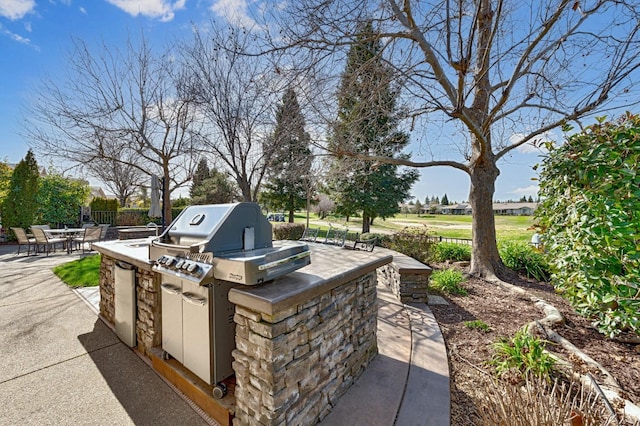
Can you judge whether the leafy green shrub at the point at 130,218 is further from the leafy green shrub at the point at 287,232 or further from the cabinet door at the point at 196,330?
the cabinet door at the point at 196,330

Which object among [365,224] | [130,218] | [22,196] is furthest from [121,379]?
[130,218]

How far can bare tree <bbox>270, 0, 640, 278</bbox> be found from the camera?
4.16 meters

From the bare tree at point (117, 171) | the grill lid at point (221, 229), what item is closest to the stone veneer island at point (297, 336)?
the grill lid at point (221, 229)

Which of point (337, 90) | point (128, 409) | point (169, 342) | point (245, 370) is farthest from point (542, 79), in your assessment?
point (128, 409)

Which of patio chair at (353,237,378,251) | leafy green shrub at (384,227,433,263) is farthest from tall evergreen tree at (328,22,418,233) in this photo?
leafy green shrub at (384,227,433,263)

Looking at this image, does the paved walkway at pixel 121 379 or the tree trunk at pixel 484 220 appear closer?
the paved walkway at pixel 121 379

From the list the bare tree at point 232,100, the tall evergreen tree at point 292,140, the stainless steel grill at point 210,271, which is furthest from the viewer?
the bare tree at point 232,100

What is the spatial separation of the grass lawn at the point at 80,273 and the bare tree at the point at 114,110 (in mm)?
3555

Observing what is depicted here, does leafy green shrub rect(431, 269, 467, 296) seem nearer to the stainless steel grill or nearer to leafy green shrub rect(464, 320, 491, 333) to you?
leafy green shrub rect(464, 320, 491, 333)

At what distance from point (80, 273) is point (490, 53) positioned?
9897mm

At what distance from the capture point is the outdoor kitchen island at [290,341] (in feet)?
5.26

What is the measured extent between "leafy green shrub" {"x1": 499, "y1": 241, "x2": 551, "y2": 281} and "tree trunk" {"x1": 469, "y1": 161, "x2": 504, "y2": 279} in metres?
0.81

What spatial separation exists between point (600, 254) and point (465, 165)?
4112 millimetres

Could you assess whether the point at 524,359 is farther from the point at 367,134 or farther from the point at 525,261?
the point at 367,134
